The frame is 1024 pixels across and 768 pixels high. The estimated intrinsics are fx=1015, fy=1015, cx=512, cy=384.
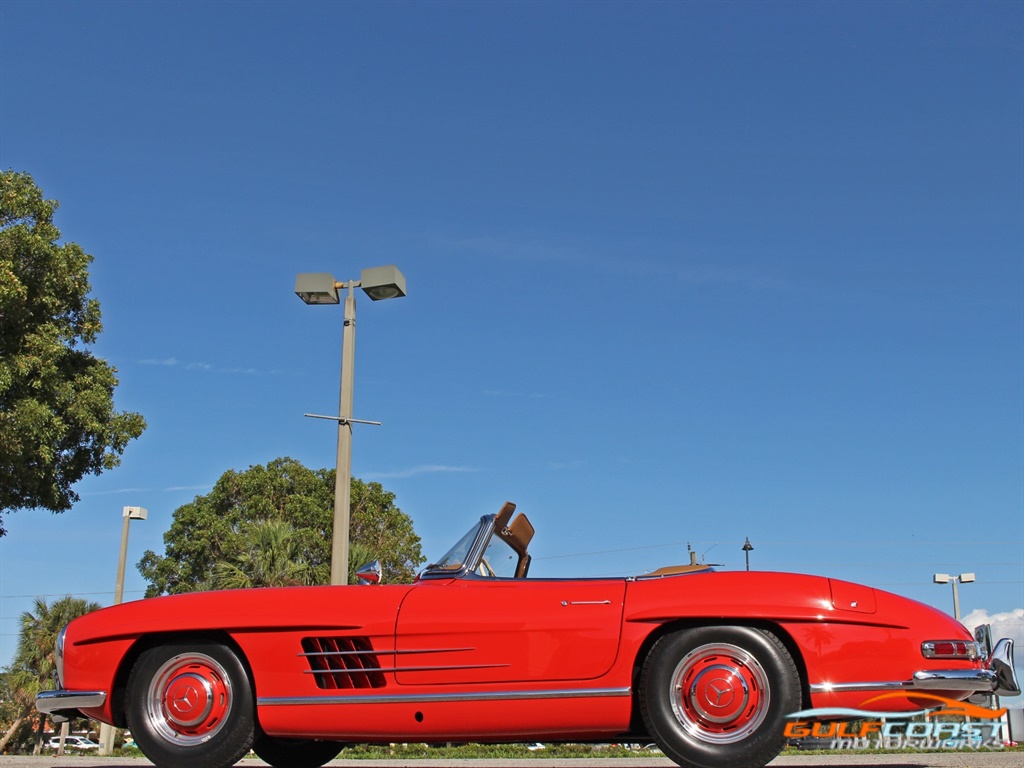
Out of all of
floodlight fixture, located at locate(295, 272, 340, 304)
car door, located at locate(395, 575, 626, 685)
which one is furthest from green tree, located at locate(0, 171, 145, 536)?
car door, located at locate(395, 575, 626, 685)

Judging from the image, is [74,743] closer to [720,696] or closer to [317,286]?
[317,286]

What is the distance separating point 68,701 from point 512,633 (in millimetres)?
2286

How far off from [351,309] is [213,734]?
7244 mm

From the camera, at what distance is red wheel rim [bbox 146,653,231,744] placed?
485cm

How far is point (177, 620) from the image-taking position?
496 centimetres

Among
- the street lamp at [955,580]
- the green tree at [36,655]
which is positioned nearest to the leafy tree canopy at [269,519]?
the green tree at [36,655]

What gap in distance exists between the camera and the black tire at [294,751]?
5387 millimetres

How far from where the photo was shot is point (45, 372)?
15.3 meters

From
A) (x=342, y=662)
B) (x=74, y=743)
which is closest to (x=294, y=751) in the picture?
(x=342, y=662)

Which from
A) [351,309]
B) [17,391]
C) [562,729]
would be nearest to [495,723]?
[562,729]

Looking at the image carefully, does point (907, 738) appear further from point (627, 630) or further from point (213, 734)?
point (213, 734)

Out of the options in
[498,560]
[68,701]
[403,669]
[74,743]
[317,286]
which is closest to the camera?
[403,669]

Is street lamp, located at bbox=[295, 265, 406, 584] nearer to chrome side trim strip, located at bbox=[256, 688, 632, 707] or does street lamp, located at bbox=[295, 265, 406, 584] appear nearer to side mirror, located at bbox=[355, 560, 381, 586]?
side mirror, located at bbox=[355, 560, 381, 586]

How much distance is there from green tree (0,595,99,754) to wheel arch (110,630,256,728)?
2548 centimetres
